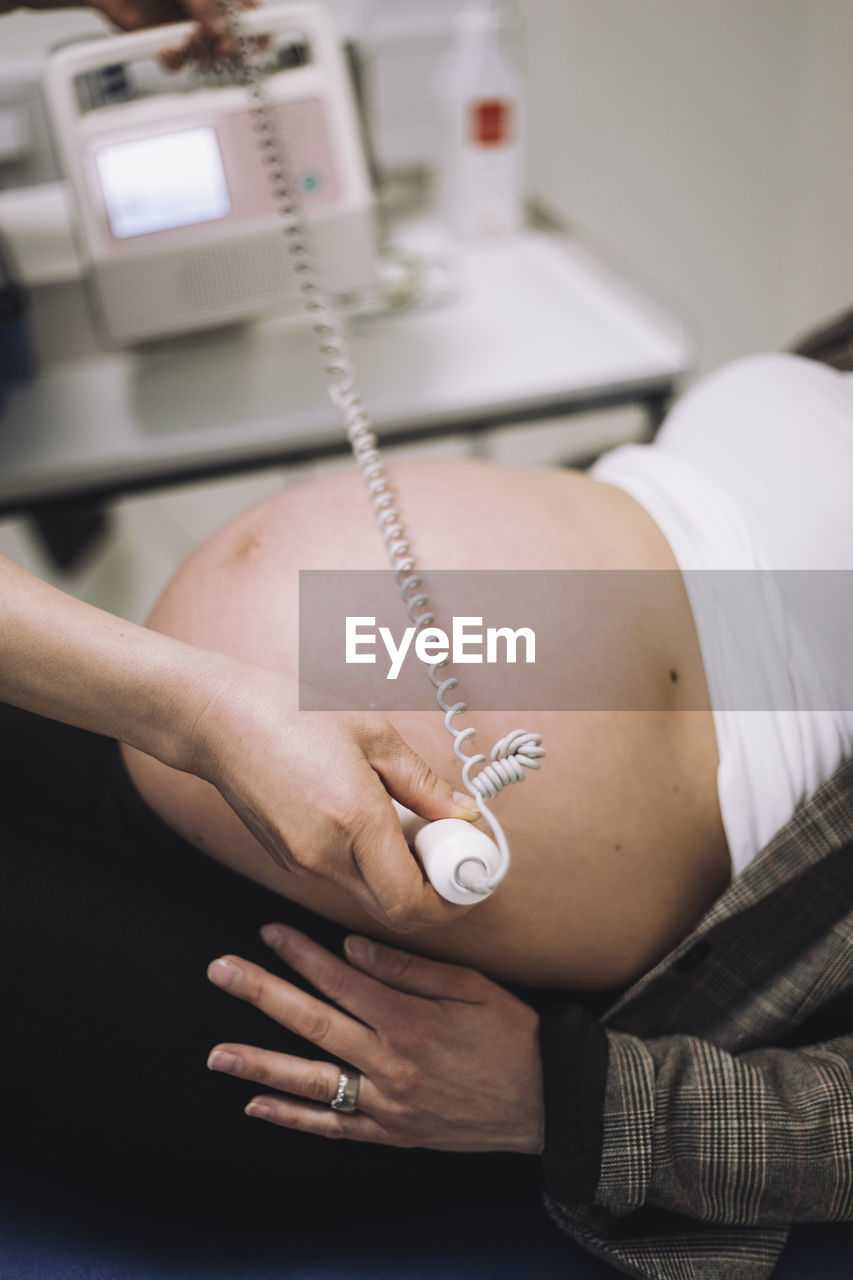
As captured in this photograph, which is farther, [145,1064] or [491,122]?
[491,122]

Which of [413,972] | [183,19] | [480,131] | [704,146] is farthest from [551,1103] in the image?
[704,146]

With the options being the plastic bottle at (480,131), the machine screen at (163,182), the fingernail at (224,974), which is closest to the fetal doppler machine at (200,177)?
the machine screen at (163,182)

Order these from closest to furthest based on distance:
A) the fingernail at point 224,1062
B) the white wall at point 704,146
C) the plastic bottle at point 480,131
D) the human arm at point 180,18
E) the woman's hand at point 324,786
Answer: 1. the woman's hand at point 324,786
2. the fingernail at point 224,1062
3. the human arm at point 180,18
4. the plastic bottle at point 480,131
5. the white wall at point 704,146

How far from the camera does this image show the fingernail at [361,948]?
64cm

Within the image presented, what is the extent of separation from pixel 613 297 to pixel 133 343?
0.62 meters

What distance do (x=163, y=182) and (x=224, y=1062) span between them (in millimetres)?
934

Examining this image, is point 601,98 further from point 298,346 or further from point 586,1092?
point 586,1092

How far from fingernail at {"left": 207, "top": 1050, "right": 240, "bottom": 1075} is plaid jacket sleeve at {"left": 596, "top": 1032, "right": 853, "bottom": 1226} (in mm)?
234

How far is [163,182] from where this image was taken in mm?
1096

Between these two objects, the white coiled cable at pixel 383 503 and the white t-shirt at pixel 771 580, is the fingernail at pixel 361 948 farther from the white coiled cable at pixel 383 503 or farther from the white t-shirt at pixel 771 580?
the white t-shirt at pixel 771 580

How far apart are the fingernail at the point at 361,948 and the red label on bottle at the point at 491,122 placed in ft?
4.23

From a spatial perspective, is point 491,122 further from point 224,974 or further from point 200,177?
point 224,974

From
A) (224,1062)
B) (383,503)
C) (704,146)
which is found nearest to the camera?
(224,1062)

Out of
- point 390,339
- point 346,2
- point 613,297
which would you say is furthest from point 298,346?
point 346,2
